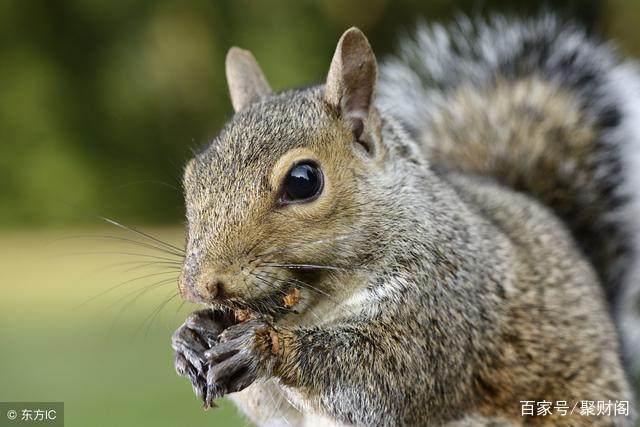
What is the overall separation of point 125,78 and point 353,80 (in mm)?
5096

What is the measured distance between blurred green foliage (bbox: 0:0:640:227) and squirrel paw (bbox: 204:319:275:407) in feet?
15.4

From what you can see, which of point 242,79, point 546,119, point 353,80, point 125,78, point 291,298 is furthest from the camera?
point 125,78

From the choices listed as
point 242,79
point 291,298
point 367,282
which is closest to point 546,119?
point 242,79

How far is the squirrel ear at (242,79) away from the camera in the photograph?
1.84 metres

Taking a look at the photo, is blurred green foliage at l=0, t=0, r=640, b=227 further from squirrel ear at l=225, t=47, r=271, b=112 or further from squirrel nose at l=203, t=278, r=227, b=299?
squirrel nose at l=203, t=278, r=227, b=299

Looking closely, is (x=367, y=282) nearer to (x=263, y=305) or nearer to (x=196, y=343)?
(x=263, y=305)

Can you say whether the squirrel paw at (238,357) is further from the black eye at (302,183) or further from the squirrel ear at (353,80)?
the squirrel ear at (353,80)

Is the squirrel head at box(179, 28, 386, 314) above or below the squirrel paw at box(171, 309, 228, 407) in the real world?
above

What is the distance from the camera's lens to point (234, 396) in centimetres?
176

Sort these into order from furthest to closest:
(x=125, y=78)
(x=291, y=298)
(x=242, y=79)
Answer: (x=125, y=78) → (x=242, y=79) → (x=291, y=298)

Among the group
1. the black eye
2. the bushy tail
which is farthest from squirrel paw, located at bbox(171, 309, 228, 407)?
the bushy tail

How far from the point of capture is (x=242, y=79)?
185cm

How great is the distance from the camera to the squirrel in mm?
1420

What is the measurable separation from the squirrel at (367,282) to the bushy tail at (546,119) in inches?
3.5
